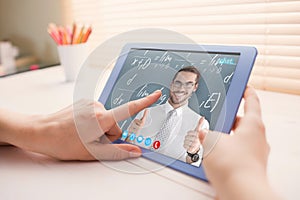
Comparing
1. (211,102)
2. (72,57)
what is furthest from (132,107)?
(72,57)

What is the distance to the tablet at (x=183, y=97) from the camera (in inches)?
17.6

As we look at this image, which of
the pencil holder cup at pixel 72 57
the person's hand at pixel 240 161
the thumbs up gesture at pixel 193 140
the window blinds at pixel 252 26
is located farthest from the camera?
the pencil holder cup at pixel 72 57

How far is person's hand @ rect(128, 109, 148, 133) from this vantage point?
510mm

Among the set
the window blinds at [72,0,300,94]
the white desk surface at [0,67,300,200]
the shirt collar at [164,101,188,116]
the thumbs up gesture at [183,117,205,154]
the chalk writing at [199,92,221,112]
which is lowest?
the white desk surface at [0,67,300,200]

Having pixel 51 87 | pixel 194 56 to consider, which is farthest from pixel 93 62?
pixel 194 56

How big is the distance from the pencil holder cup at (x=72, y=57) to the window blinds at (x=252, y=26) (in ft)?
0.74

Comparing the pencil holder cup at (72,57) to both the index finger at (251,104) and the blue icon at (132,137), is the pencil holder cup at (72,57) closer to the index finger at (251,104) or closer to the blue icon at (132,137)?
the blue icon at (132,137)

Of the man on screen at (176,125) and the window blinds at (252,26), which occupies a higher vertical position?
the window blinds at (252,26)

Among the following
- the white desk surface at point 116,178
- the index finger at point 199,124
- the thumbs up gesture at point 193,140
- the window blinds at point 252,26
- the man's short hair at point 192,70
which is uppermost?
the window blinds at point 252,26

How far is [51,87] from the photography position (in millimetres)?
972

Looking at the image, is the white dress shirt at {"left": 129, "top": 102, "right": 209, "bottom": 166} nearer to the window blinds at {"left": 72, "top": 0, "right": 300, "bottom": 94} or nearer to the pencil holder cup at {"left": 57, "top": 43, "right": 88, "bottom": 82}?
the window blinds at {"left": 72, "top": 0, "right": 300, "bottom": 94}

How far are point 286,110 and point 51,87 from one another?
694 mm

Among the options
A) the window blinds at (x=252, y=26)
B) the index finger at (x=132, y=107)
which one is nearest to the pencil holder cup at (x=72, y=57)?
the window blinds at (x=252, y=26)

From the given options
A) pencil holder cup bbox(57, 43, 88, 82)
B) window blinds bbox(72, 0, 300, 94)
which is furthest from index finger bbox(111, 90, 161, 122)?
pencil holder cup bbox(57, 43, 88, 82)
